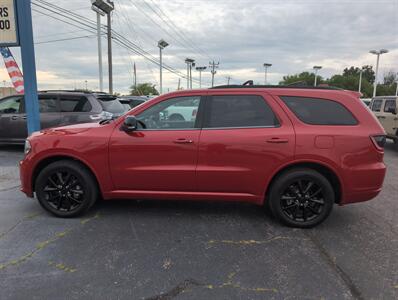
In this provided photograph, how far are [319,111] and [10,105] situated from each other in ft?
28.1

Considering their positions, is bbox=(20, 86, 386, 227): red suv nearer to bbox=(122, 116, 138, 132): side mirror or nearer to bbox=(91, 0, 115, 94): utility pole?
bbox=(122, 116, 138, 132): side mirror

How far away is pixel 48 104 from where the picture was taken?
364 inches

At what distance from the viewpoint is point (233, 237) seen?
402cm

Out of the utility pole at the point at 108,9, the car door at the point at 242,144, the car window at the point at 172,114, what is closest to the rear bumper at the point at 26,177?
the car window at the point at 172,114

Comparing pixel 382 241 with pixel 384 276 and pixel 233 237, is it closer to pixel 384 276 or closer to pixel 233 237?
pixel 384 276

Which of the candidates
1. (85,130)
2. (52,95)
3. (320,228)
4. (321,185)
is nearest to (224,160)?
(321,185)

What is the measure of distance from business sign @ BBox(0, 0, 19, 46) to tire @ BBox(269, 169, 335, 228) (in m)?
5.73

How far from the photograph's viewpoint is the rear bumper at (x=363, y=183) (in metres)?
4.14

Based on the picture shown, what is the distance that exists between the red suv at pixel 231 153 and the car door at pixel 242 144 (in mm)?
12

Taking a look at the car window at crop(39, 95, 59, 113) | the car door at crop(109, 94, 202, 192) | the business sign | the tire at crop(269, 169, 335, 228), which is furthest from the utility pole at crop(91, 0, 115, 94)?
the tire at crop(269, 169, 335, 228)

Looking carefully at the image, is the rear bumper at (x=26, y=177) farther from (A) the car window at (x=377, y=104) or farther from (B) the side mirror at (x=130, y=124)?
(A) the car window at (x=377, y=104)

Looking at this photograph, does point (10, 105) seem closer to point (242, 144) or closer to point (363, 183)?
point (242, 144)

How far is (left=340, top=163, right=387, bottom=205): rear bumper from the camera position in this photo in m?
4.14

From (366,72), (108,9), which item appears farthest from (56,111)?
(366,72)
